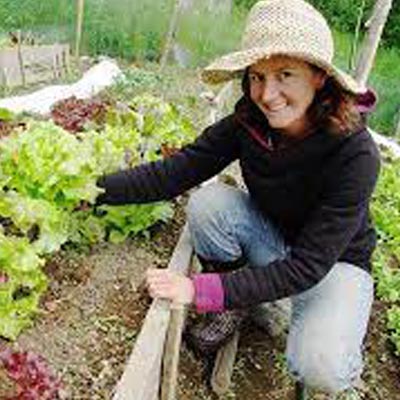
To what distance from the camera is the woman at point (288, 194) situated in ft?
9.53

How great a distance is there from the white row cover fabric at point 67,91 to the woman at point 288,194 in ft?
6.03

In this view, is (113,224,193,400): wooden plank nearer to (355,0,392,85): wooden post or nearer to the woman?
the woman

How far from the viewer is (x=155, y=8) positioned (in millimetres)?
9984

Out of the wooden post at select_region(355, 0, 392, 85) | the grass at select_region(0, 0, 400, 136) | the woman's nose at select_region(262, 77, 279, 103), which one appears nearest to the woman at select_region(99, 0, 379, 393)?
the woman's nose at select_region(262, 77, 279, 103)

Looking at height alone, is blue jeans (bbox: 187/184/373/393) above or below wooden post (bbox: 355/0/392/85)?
above

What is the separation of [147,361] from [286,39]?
1083mm

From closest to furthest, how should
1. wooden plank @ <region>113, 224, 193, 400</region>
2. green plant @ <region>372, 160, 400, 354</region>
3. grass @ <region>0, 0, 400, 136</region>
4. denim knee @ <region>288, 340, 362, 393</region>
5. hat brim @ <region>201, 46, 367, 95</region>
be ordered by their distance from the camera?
wooden plank @ <region>113, 224, 193, 400</region>
hat brim @ <region>201, 46, 367, 95</region>
denim knee @ <region>288, 340, 362, 393</region>
green plant @ <region>372, 160, 400, 354</region>
grass @ <region>0, 0, 400, 136</region>

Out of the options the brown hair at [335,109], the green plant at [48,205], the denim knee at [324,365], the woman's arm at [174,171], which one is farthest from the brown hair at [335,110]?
the green plant at [48,205]

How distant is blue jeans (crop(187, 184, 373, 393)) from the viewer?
3.09 metres

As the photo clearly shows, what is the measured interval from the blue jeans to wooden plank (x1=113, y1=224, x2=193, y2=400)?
397mm

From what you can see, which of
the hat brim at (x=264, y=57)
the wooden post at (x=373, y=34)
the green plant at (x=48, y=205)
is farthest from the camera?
the wooden post at (x=373, y=34)

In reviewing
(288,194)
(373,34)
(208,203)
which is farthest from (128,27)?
(288,194)

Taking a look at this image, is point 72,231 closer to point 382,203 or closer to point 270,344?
point 270,344

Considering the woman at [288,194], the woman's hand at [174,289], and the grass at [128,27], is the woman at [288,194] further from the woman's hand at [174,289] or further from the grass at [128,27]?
the grass at [128,27]
